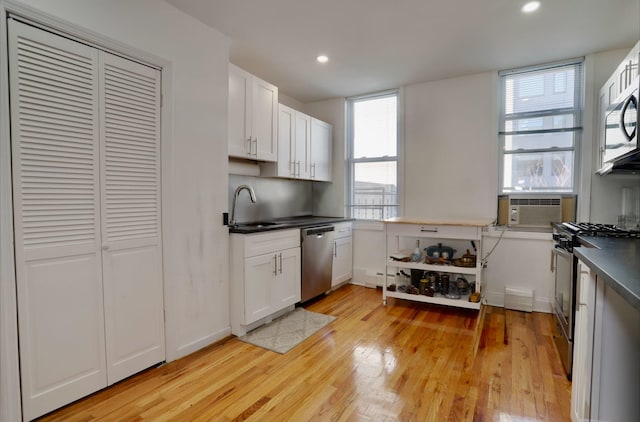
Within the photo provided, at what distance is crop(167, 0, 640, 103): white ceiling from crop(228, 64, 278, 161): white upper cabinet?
11.2 inches

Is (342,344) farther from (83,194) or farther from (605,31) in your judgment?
(605,31)

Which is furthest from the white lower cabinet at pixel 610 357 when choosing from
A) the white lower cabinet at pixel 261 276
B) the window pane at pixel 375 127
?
the window pane at pixel 375 127

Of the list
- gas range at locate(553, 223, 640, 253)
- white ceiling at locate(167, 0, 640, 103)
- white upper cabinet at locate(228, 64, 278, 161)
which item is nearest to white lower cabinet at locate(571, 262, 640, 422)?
gas range at locate(553, 223, 640, 253)

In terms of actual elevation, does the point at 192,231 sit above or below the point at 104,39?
below

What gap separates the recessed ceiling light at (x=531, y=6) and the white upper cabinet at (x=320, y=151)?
2.37 metres

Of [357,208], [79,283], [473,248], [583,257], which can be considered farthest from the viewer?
[357,208]

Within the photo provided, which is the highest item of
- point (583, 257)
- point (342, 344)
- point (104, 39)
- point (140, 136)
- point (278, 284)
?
point (104, 39)

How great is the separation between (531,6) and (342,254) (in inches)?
116

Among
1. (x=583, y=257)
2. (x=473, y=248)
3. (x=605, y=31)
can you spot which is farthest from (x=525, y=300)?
(x=605, y=31)

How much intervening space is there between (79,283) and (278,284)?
1.57 metres

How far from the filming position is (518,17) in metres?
2.39

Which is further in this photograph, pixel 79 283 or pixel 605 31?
pixel 605 31

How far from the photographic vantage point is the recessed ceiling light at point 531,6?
7.27 feet

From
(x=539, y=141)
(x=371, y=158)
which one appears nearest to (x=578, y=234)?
(x=539, y=141)
